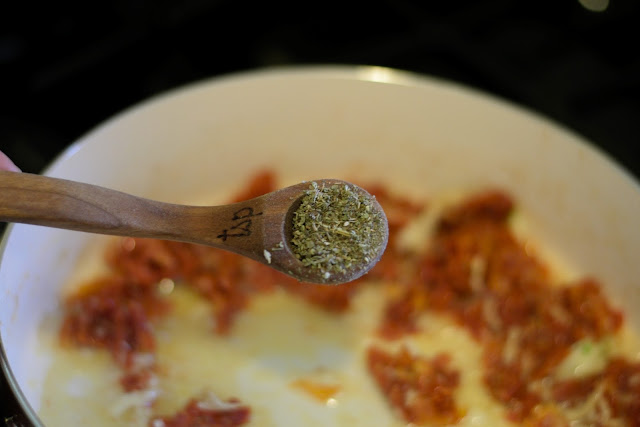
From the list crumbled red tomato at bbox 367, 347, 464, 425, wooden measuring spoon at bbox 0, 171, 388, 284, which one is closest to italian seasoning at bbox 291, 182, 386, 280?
wooden measuring spoon at bbox 0, 171, 388, 284

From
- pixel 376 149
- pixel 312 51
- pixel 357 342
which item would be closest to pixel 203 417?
pixel 357 342

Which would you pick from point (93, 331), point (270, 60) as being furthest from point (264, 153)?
point (93, 331)

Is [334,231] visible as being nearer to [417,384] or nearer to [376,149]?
[417,384]

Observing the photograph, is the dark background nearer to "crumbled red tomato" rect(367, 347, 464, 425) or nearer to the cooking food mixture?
the cooking food mixture

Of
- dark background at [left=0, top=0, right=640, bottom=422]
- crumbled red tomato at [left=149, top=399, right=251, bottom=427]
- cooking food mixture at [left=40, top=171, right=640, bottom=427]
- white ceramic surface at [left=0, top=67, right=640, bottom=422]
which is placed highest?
dark background at [left=0, top=0, right=640, bottom=422]

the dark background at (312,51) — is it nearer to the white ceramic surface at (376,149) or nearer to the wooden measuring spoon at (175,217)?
the white ceramic surface at (376,149)

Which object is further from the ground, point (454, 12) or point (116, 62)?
point (454, 12)

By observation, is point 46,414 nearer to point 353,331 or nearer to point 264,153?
point 353,331

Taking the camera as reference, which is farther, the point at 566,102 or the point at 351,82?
the point at 566,102
